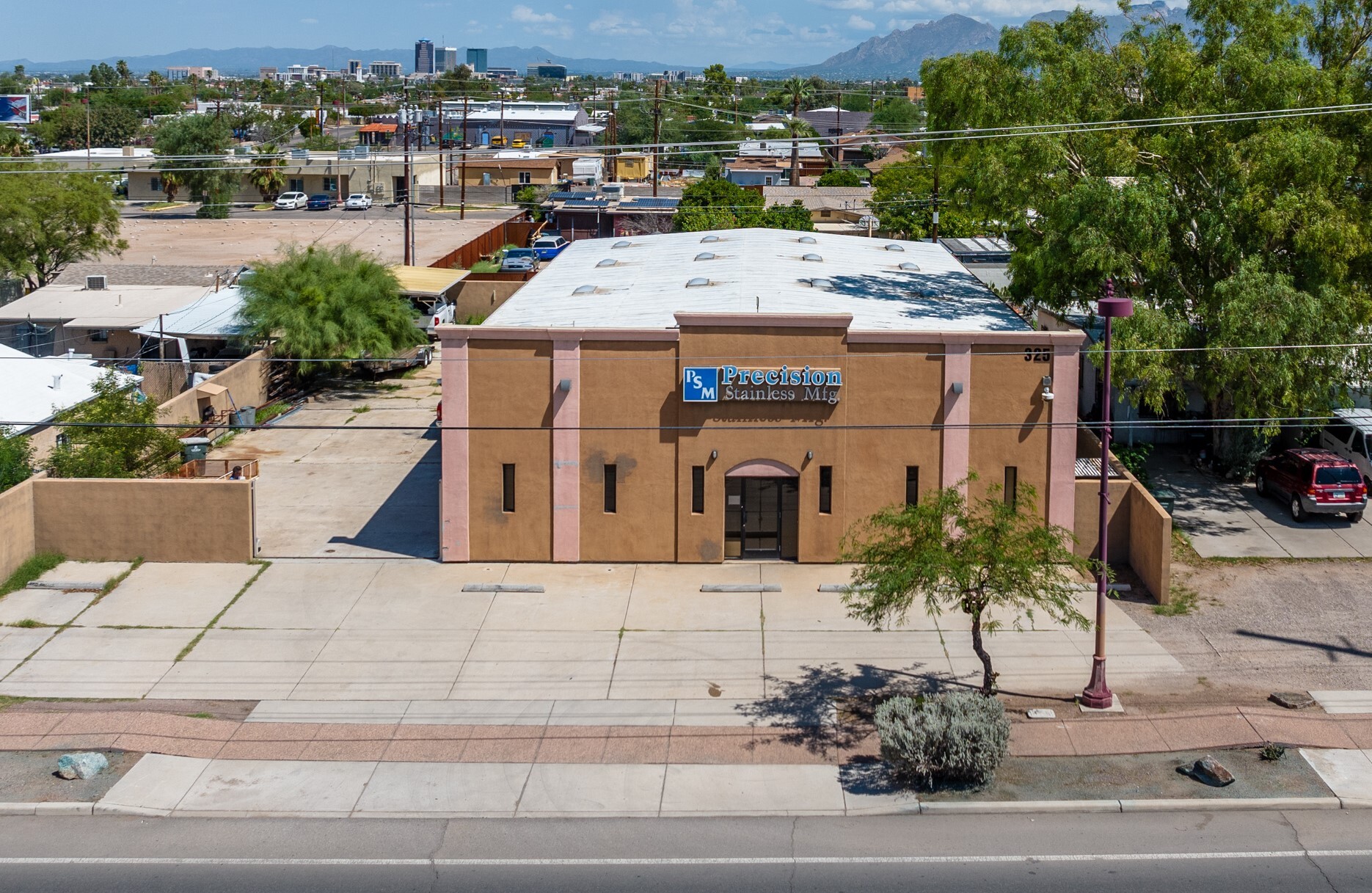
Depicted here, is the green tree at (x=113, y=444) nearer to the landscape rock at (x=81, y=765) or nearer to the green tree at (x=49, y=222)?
the landscape rock at (x=81, y=765)

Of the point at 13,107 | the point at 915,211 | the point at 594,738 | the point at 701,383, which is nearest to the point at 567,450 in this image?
the point at 701,383

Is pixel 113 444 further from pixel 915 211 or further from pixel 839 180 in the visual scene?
pixel 839 180

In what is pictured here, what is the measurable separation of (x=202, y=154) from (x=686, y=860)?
299 ft

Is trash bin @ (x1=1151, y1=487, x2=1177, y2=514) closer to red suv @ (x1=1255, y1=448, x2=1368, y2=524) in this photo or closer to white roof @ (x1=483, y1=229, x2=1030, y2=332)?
red suv @ (x1=1255, y1=448, x2=1368, y2=524)

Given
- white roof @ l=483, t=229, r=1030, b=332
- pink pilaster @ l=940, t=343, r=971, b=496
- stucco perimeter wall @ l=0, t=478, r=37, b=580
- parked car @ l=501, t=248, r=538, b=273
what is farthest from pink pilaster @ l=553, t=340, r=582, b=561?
parked car @ l=501, t=248, r=538, b=273

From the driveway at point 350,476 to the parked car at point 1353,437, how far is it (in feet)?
68.1

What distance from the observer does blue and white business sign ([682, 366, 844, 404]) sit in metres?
26.5

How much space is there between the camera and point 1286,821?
1747cm

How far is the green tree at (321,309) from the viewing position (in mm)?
40219

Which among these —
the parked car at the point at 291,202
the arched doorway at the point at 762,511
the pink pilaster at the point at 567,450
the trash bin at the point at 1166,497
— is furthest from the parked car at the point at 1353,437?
the parked car at the point at 291,202

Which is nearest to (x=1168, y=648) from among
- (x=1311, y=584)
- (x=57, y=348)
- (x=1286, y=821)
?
(x=1311, y=584)

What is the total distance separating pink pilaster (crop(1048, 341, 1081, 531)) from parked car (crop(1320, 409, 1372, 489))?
745 cm

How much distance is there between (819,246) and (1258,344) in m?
14.1

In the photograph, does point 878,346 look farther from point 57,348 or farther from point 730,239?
point 57,348
